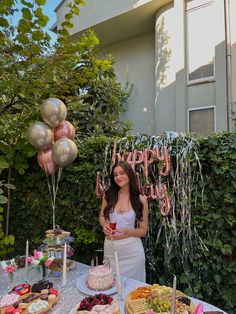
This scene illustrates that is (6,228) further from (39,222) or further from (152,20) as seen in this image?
(152,20)

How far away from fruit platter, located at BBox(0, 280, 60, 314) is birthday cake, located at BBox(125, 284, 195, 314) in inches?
19.7

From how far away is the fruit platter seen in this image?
161 cm

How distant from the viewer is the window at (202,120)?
5648mm

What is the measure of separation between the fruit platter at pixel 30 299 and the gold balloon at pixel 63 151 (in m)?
1.23

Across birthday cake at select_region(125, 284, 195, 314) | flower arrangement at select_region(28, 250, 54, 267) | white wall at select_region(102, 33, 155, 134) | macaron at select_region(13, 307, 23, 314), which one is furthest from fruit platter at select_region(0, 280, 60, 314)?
white wall at select_region(102, 33, 155, 134)

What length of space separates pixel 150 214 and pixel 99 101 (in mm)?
3875

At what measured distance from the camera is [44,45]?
3.32 m

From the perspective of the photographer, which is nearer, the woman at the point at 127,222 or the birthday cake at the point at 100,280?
the birthday cake at the point at 100,280

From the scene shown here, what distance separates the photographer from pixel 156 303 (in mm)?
1497

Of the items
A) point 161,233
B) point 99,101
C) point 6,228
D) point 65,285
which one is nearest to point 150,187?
point 161,233

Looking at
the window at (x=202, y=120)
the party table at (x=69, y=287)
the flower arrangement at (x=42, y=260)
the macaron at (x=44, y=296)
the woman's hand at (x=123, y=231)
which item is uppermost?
the window at (x=202, y=120)

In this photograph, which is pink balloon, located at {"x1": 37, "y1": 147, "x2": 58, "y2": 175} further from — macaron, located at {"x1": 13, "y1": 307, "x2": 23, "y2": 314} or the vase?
macaron, located at {"x1": 13, "y1": 307, "x2": 23, "y2": 314}

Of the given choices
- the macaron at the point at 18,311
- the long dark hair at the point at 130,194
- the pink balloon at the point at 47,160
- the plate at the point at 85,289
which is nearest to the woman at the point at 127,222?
the long dark hair at the point at 130,194

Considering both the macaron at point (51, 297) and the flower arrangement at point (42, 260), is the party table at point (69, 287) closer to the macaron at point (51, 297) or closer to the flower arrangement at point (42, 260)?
the macaron at point (51, 297)
